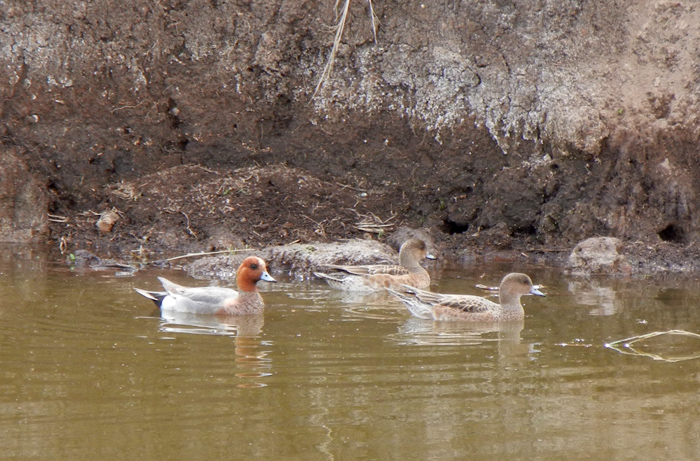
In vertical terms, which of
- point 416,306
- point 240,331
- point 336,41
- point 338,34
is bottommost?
point 240,331

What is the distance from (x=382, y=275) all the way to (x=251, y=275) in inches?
78.1

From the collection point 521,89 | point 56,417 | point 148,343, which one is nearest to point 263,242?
point 521,89

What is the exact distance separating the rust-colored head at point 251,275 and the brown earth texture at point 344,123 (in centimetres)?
275

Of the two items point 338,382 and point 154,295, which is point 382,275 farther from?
point 338,382

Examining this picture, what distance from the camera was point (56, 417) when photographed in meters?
5.55

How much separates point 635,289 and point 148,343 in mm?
5319

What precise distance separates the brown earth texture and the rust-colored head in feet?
9.03

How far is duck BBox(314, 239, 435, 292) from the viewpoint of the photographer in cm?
1052

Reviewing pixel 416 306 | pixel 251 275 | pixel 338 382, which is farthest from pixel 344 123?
pixel 338 382

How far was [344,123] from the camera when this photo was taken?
42.4 ft

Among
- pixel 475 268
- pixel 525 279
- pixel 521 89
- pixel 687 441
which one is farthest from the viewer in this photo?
pixel 521 89

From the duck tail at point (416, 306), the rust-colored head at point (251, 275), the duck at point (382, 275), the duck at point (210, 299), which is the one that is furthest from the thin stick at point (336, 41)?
the duck at point (210, 299)

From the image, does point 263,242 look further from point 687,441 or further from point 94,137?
point 687,441

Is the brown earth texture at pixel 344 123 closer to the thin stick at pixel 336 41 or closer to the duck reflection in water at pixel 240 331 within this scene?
the thin stick at pixel 336 41
